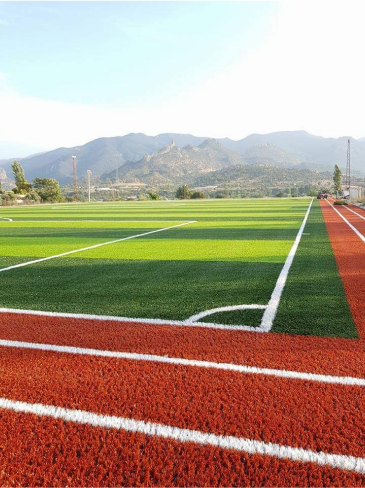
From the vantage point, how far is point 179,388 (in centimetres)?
281

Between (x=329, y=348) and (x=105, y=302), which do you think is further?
(x=105, y=302)

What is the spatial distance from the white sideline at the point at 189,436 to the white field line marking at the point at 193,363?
0.82 metres

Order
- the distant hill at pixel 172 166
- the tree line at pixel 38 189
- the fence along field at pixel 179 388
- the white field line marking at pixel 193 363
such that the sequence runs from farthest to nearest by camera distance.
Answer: the distant hill at pixel 172 166 < the tree line at pixel 38 189 < the white field line marking at pixel 193 363 < the fence along field at pixel 179 388

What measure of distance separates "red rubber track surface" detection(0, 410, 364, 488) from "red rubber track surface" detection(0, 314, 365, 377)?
3.68 ft

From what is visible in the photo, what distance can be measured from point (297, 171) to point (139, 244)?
427 feet

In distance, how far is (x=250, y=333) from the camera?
12.7 ft

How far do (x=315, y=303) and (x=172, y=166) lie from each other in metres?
161

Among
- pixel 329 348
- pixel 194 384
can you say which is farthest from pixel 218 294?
pixel 194 384

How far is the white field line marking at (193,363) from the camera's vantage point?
2.95 meters

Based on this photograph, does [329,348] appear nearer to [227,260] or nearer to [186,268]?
[186,268]

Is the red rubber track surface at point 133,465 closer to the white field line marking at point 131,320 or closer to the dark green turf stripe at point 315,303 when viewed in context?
the white field line marking at point 131,320

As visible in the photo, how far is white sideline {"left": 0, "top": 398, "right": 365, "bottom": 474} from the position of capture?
210 centimetres

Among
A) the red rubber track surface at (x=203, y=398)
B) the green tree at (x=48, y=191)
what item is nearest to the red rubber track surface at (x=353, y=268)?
the red rubber track surface at (x=203, y=398)

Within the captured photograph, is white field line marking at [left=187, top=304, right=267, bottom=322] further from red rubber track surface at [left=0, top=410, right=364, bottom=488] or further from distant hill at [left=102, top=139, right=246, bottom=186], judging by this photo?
distant hill at [left=102, top=139, right=246, bottom=186]
